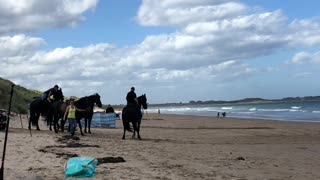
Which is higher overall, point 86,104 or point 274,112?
point 86,104

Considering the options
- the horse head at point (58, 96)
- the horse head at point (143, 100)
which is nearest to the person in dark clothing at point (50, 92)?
the horse head at point (58, 96)

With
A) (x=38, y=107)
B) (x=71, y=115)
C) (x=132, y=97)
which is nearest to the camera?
(x=132, y=97)

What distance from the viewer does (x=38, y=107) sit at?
78.3 feet

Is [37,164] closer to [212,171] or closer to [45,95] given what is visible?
[212,171]

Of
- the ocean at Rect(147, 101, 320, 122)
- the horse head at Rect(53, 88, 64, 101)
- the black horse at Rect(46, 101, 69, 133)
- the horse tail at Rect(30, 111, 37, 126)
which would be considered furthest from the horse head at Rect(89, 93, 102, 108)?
the ocean at Rect(147, 101, 320, 122)

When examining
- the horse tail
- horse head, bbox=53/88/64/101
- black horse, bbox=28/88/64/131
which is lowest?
the horse tail

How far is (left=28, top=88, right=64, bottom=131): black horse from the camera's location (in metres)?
23.7

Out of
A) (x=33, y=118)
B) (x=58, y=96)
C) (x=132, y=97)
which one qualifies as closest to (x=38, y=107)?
(x=33, y=118)

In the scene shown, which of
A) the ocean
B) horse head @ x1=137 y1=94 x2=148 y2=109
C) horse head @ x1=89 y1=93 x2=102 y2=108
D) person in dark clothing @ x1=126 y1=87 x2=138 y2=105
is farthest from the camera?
the ocean

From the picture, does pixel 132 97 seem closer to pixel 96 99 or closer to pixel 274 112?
pixel 96 99

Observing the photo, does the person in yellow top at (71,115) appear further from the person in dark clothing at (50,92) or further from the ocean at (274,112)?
the ocean at (274,112)

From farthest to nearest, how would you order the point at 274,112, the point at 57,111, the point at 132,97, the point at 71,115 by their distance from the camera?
1. the point at 274,112
2. the point at 57,111
3. the point at 71,115
4. the point at 132,97

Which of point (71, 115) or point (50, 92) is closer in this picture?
point (71, 115)

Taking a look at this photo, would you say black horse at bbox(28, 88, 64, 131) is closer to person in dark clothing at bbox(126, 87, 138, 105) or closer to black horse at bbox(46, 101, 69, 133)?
black horse at bbox(46, 101, 69, 133)
